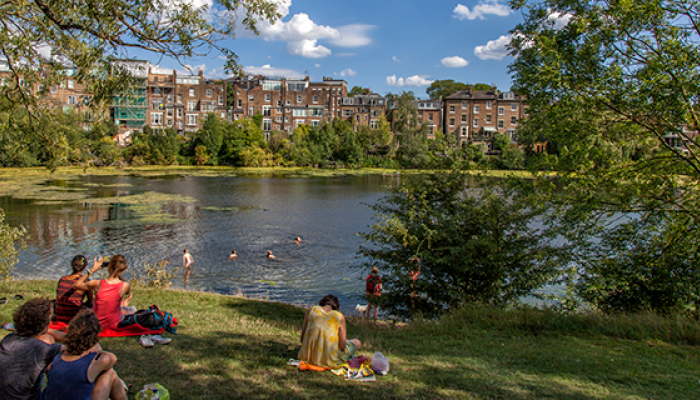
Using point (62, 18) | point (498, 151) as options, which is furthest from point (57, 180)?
point (498, 151)

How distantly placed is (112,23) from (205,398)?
19.9 ft

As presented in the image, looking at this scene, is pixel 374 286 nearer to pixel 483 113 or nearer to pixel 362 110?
pixel 483 113

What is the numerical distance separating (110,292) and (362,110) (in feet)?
302

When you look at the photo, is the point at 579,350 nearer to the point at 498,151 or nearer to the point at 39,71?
the point at 39,71

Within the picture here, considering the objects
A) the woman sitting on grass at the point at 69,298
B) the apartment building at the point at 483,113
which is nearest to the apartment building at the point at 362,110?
the apartment building at the point at 483,113

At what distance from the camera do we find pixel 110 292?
7129 millimetres

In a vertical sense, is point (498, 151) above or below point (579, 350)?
above

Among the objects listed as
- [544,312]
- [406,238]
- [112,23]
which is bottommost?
[544,312]

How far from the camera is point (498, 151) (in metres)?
81.7

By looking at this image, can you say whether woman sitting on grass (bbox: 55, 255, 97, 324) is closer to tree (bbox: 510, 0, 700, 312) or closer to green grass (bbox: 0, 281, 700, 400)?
green grass (bbox: 0, 281, 700, 400)

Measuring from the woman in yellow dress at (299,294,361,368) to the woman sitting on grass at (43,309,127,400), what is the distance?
109 inches

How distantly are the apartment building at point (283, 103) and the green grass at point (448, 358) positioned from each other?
86177 millimetres

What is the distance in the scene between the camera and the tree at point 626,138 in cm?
938

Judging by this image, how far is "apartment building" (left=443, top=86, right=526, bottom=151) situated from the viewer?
87.2 metres
